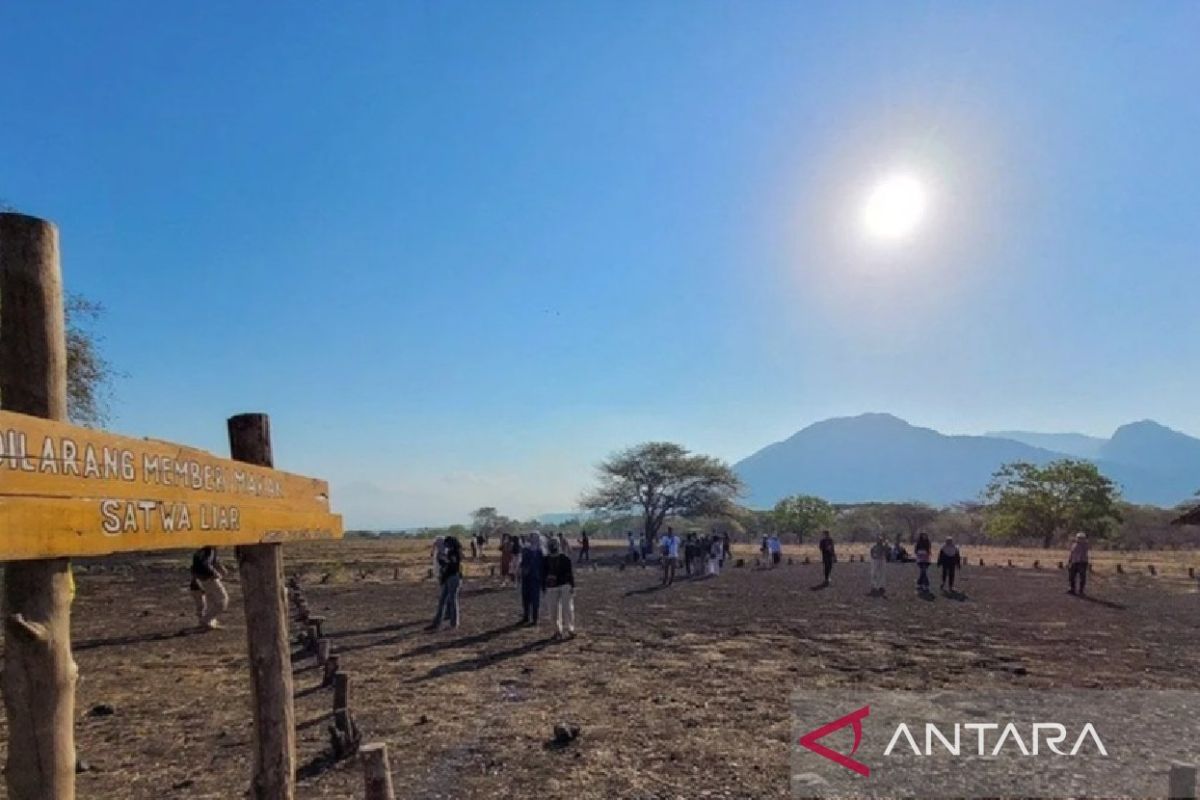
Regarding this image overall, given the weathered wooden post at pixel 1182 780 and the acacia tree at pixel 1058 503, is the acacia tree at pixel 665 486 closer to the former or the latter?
the acacia tree at pixel 1058 503

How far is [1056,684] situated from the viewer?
36.0 ft

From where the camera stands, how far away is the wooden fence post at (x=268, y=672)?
4945 millimetres

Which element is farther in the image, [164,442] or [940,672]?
[940,672]

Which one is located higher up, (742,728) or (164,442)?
(164,442)

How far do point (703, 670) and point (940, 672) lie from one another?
3500 mm

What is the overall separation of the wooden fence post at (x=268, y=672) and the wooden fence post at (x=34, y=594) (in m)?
1.68

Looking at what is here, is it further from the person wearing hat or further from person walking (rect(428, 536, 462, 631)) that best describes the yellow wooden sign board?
the person wearing hat

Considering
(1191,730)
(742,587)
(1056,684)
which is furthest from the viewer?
(742,587)

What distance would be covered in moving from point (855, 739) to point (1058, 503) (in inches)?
2394

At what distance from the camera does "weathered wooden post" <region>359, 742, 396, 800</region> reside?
482 centimetres

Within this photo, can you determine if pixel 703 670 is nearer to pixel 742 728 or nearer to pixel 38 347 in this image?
pixel 742 728

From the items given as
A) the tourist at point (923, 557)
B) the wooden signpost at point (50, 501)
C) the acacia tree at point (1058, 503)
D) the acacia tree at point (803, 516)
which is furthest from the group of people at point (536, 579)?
the acacia tree at point (803, 516)

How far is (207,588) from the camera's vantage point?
53.1 feet

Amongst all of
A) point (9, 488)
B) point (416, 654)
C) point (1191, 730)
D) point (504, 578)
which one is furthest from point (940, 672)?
point (504, 578)
